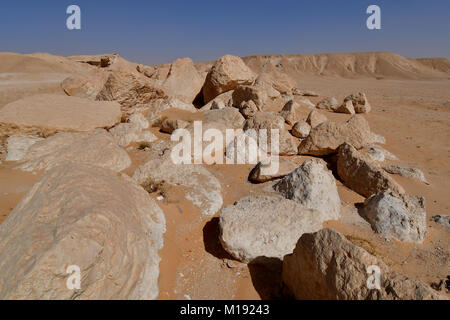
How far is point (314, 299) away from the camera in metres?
2.04

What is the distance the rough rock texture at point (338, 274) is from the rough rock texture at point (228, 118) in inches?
153

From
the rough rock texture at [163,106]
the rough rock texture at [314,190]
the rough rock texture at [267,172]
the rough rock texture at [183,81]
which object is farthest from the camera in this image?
the rough rock texture at [183,81]

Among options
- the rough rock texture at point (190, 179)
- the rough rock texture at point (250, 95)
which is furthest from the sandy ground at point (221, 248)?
the rough rock texture at point (250, 95)

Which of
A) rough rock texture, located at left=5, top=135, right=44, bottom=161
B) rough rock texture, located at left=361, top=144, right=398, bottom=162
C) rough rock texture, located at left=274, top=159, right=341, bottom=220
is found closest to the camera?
rough rock texture, located at left=274, top=159, right=341, bottom=220

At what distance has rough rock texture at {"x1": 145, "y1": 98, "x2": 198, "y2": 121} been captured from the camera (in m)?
6.89

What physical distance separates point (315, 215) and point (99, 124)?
4881 millimetres

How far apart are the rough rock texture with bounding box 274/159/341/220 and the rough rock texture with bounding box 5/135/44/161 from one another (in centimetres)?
465

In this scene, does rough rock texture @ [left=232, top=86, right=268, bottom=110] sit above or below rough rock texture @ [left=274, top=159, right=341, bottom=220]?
above

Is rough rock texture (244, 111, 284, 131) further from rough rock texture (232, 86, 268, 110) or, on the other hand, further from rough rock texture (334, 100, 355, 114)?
rough rock texture (334, 100, 355, 114)

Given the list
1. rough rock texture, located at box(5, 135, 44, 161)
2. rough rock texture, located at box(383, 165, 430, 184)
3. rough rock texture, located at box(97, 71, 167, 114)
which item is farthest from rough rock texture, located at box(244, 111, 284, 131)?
rough rock texture, located at box(5, 135, 44, 161)

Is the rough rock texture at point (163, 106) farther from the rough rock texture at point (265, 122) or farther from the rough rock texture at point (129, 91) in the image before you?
the rough rock texture at point (265, 122)

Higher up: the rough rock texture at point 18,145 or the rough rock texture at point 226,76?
→ the rough rock texture at point 226,76

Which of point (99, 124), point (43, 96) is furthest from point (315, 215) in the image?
point (43, 96)

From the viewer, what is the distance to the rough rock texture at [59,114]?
5.17 m
